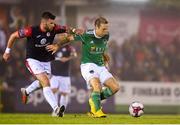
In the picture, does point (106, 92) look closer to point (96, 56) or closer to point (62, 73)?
point (96, 56)

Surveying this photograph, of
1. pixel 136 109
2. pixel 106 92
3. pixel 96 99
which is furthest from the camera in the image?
pixel 106 92

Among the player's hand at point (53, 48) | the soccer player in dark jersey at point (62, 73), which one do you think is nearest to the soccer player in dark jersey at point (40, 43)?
the player's hand at point (53, 48)

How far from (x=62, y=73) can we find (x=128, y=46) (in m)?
8.13

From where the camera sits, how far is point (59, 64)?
23.4m

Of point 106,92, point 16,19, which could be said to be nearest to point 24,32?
point 106,92

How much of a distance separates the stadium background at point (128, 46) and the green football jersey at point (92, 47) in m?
11.6

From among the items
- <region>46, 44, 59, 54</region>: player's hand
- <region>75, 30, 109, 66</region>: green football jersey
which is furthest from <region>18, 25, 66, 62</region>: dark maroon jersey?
<region>75, 30, 109, 66</region>: green football jersey

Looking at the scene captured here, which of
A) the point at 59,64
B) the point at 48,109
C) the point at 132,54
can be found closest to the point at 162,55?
the point at 132,54

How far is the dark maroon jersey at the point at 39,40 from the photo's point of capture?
17594mm

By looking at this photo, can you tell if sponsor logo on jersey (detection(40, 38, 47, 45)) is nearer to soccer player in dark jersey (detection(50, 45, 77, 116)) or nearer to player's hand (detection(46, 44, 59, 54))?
player's hand (detection(46, 44, 59, 54))

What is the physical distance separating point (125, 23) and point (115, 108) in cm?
423

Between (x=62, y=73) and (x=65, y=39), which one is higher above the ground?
(x=65, y=39)

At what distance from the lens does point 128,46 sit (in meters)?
31.2

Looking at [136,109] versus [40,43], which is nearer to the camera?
[136,109]
